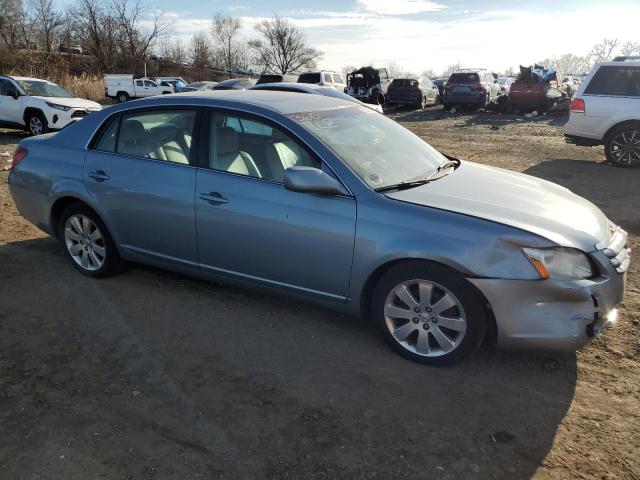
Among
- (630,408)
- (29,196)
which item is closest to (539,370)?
(630,408)

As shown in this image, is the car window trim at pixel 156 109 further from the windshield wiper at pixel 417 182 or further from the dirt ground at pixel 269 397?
the windshield wiper at pixel 417 182

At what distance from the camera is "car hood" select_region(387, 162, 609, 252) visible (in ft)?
9.80

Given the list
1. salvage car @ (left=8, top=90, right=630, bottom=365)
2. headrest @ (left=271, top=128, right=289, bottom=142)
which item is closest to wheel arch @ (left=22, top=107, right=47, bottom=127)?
salvage car @ (left=8, top=90, right=630, bottom=365)

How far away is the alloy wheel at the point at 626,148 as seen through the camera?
375 inches

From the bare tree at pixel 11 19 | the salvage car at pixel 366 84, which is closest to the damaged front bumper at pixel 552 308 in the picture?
the salvage car at pixel 366 84

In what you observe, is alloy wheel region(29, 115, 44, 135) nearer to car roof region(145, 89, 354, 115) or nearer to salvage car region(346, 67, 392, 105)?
car roof region(145, 89, 354, 115)

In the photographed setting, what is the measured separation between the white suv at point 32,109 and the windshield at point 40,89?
0.08 feet

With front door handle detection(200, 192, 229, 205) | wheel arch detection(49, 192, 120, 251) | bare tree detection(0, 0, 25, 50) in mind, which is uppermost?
bare tree detection(0, 0, 25, 50)

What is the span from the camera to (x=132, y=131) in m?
4.16

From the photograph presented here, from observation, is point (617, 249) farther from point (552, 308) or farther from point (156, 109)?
point (156, 109)

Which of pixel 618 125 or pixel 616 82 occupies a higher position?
pixel 616 82

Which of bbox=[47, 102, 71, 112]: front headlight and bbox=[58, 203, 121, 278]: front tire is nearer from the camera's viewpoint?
bbox=[58, 203, 121, 278]: front tire


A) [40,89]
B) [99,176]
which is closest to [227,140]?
[99,176]

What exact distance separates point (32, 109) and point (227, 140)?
1193 cm
